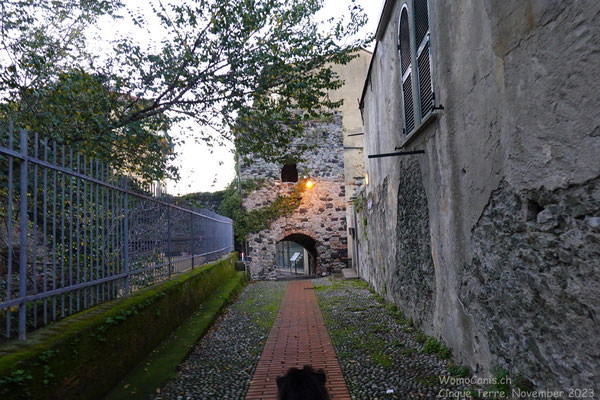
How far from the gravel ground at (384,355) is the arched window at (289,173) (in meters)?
9.46

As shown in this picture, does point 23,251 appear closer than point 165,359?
Yes

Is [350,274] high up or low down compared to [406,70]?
down

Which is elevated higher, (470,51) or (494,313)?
(470,51)

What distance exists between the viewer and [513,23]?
2283 millimetres

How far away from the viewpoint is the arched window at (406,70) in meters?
4.64

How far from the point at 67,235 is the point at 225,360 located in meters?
2.06

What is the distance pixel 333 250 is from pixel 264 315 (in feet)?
26.7

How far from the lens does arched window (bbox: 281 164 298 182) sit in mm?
15669

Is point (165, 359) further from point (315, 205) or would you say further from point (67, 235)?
point (315, 205)

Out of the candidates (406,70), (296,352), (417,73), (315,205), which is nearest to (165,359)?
(296,352)

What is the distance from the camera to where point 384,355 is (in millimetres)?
4078

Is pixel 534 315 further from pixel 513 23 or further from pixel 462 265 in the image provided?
pixel 513 23

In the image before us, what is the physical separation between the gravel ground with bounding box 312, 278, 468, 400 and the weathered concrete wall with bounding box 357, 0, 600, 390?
311 mm

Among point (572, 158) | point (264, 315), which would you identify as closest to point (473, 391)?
point (572, 158)
